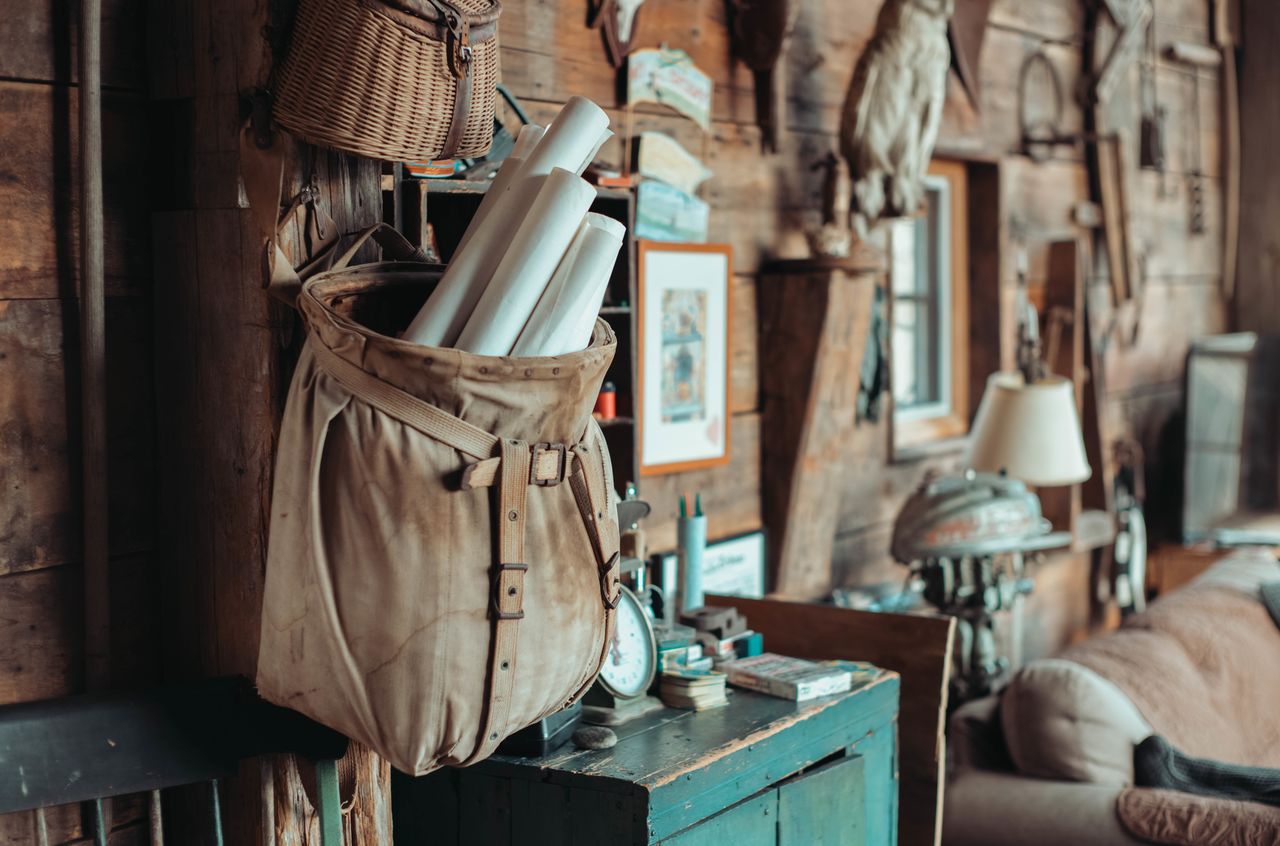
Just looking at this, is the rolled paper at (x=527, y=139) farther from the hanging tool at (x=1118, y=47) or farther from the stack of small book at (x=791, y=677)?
the hanging tool at (x=1118, y=47)

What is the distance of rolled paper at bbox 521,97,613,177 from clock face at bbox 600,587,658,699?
0.74 metres

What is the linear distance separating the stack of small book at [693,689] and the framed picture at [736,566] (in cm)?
85

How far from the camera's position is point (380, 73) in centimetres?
162

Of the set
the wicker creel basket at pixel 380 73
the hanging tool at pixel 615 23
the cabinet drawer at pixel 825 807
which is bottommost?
the cabinet drawer at pixel 825 807

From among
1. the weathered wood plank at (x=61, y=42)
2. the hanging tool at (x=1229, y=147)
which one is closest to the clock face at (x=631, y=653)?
the weathered wood plank at (x=61, y=42)

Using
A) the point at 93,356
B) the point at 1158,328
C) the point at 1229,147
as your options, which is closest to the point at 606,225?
the point at 93,356

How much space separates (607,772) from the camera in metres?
1.84

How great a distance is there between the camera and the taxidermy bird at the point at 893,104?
3.29 meters

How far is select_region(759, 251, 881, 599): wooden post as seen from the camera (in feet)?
10.4

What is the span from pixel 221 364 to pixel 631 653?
0.78 m

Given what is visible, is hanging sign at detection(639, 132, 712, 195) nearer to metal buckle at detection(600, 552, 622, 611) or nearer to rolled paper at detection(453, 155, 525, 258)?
rolled paper at detection(453, 155, 525, 258)

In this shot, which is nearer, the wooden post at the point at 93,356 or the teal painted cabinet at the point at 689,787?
the wooden post at the point at 93,356

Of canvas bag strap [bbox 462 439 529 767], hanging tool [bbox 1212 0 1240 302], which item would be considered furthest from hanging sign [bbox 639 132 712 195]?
hanging tool [bbox 1212 0 1240 302]

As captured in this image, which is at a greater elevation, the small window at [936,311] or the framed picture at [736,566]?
the small window at [936,311]
